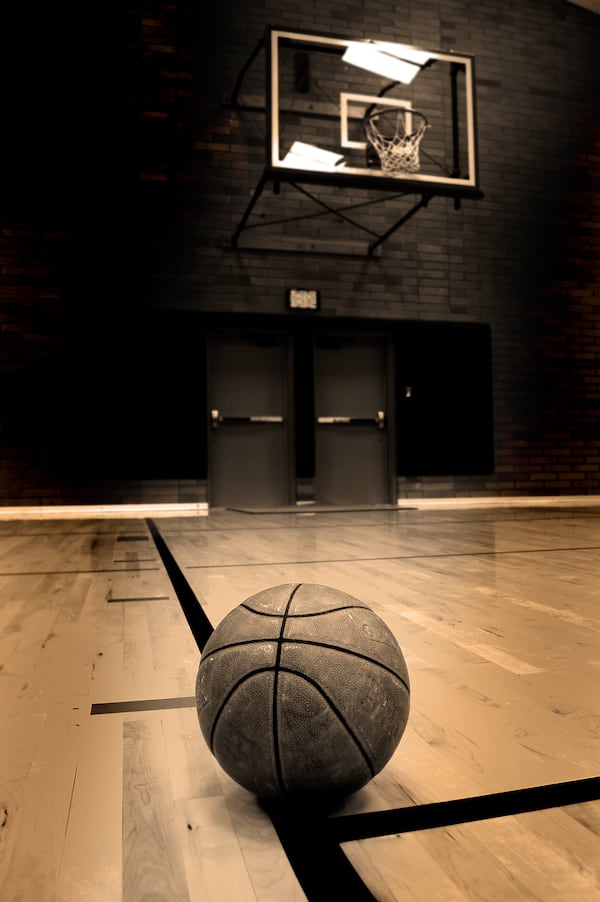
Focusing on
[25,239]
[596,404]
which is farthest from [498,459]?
[25,239]

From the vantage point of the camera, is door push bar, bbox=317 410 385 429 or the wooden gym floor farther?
door push bar, bbox=317 410 385 429

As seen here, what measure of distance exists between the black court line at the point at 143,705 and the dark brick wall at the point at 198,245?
6.21 meters

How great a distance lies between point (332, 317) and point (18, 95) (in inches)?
155

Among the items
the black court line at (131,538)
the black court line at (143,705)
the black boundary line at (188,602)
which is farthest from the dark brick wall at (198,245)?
the black court line at (143,705)

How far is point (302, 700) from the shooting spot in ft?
3.68

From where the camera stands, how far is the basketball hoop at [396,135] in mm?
7406

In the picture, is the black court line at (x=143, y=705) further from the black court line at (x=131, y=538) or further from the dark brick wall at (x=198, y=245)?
A: the dark brick wall at (x=198, y=245)

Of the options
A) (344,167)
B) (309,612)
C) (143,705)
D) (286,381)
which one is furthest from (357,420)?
(309,612)

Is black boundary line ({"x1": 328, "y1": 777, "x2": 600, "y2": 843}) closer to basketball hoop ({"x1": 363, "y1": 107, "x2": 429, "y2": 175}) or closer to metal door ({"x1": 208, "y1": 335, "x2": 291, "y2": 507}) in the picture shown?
basketball hoop ({"x1": 363, "y1": 107, "x2": 429, "y2": 175})

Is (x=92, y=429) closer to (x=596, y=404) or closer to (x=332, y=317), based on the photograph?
(x=332, y=317)

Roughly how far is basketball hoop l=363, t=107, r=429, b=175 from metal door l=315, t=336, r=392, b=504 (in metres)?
1.98

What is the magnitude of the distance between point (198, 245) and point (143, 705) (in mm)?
6956

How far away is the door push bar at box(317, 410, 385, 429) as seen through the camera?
8.50 m

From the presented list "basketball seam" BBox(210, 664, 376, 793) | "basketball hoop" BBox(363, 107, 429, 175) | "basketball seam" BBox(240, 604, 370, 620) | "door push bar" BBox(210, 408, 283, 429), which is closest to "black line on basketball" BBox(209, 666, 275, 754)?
"basketball seam" BBox(210, 664, 376, 793)
